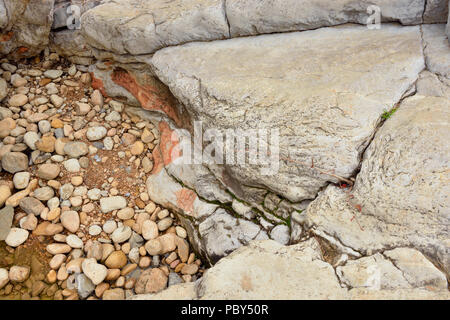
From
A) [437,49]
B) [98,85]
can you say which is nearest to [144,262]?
[98,85]

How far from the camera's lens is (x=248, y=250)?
7.80ft

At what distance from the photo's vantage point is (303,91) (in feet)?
8.54

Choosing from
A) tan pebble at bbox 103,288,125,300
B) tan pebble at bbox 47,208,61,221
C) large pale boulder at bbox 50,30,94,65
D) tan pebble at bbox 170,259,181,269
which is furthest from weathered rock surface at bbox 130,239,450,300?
large pale boulder at bbox 50,30,94,65

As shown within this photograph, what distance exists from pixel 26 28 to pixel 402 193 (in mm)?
4468

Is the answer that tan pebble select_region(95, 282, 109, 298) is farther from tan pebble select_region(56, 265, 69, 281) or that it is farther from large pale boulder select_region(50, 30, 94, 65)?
large pale boulder select_region(50, 30, 94, 65)

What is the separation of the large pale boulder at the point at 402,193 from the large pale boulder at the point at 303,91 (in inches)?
6.2

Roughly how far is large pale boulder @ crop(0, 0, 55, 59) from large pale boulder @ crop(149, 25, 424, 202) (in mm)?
2025

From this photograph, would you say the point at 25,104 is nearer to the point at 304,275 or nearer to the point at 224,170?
the point at 224,170

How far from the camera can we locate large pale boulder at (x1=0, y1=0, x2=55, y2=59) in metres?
3.85

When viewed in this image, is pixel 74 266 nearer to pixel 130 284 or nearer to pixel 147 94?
pixel 130 284

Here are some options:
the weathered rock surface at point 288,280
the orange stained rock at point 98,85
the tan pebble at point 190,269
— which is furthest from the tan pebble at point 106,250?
the orange stained rock at point 98,85

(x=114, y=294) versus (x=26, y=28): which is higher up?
(x=26, y=28)

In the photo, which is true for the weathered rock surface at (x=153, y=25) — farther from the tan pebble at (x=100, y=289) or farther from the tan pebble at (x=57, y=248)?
the tan pebble at (x=100, y=289)

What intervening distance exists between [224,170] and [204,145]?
316mm
